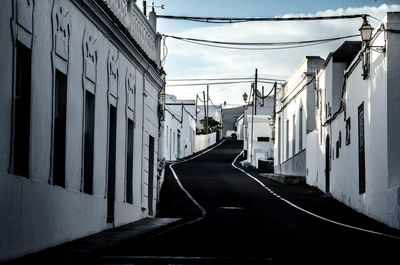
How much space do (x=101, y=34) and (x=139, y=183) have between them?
256 inches

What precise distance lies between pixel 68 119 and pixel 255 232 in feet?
18.3

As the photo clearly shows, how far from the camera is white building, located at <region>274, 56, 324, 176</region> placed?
42.0 m

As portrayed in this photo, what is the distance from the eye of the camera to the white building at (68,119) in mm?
10547

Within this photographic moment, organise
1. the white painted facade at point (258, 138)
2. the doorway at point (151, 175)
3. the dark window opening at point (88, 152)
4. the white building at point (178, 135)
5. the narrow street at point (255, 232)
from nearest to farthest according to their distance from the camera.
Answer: the narrow street at point (255, 232), the dark window opening at point (88, 152), the doorway at point (151, 175), the white painted facade at point (258, 138), the white building at point (178, 135)

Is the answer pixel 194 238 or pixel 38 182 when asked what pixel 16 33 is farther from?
Answer: pixel 194 238

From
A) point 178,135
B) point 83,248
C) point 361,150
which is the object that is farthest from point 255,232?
point 178,135

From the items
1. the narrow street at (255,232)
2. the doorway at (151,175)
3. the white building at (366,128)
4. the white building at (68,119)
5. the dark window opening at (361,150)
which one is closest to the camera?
the white building at (68,119)

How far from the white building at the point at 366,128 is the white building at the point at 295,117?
17.2ft

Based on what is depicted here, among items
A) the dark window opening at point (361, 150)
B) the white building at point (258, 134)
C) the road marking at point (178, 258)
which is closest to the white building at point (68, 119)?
the road marking at point (178, 258)

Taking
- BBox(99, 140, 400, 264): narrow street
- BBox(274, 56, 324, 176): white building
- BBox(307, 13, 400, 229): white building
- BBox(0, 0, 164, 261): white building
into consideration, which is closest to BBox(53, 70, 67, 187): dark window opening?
BBox(0, 0, 164, 261): white building

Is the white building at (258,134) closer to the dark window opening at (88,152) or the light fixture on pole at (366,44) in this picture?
the light fixture on pole at (366,44)

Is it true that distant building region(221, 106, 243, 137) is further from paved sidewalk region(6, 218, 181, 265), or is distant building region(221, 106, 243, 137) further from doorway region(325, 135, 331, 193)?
paved sidewalk region(6, 218, 181, 265)

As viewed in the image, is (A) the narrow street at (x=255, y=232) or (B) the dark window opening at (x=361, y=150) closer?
(A) the narrow street at (x=255, y=232)

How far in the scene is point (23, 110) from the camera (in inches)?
447
